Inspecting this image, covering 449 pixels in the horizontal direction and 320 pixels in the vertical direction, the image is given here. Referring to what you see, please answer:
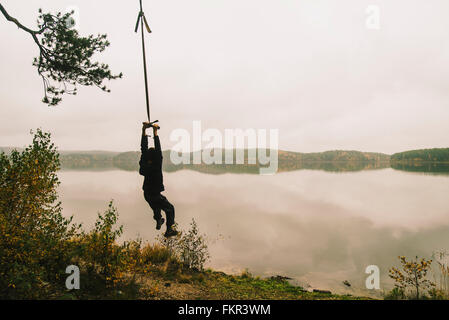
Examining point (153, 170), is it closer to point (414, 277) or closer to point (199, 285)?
point (199, 285)

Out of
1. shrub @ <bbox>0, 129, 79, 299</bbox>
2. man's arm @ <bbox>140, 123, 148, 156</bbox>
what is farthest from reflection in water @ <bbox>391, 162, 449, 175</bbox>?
shrub @ <bbox>0, 129, 79, 299</bbox>

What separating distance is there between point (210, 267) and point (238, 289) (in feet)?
12.3

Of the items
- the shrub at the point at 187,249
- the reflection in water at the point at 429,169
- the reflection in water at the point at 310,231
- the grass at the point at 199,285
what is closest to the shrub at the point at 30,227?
the grass at the point at 199,285

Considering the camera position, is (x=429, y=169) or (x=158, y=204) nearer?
(x=158, y=204)

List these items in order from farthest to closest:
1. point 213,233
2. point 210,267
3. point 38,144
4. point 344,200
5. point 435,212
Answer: point 344,200 → point 435,212 → point 213,233 → point 210,267 → point 38,144

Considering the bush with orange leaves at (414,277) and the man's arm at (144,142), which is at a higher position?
the man's arm at (144,142)

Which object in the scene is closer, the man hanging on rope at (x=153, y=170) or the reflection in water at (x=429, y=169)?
the man hanging on rope at (x=153, y=170)

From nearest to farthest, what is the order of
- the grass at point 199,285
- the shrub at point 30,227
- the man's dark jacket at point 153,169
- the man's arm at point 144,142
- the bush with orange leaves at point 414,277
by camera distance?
1. the shrub at point 30,227
2. the man's dark jacket at point 153,169
3. the man's arm at point 144,142
4. the bush with orange leaves at point 414,277
5. the grass at point 199,285

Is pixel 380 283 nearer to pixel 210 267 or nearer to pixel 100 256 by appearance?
pixel 210 267

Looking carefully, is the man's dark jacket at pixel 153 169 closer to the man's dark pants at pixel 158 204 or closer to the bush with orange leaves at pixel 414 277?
the man's dark pants at pixel 158 204

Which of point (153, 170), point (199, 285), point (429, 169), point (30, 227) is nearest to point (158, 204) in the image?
point (153, 170)

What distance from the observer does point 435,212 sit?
86.1 ft

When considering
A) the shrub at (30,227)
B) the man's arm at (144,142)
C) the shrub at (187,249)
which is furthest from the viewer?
the shrub at (187,249)
